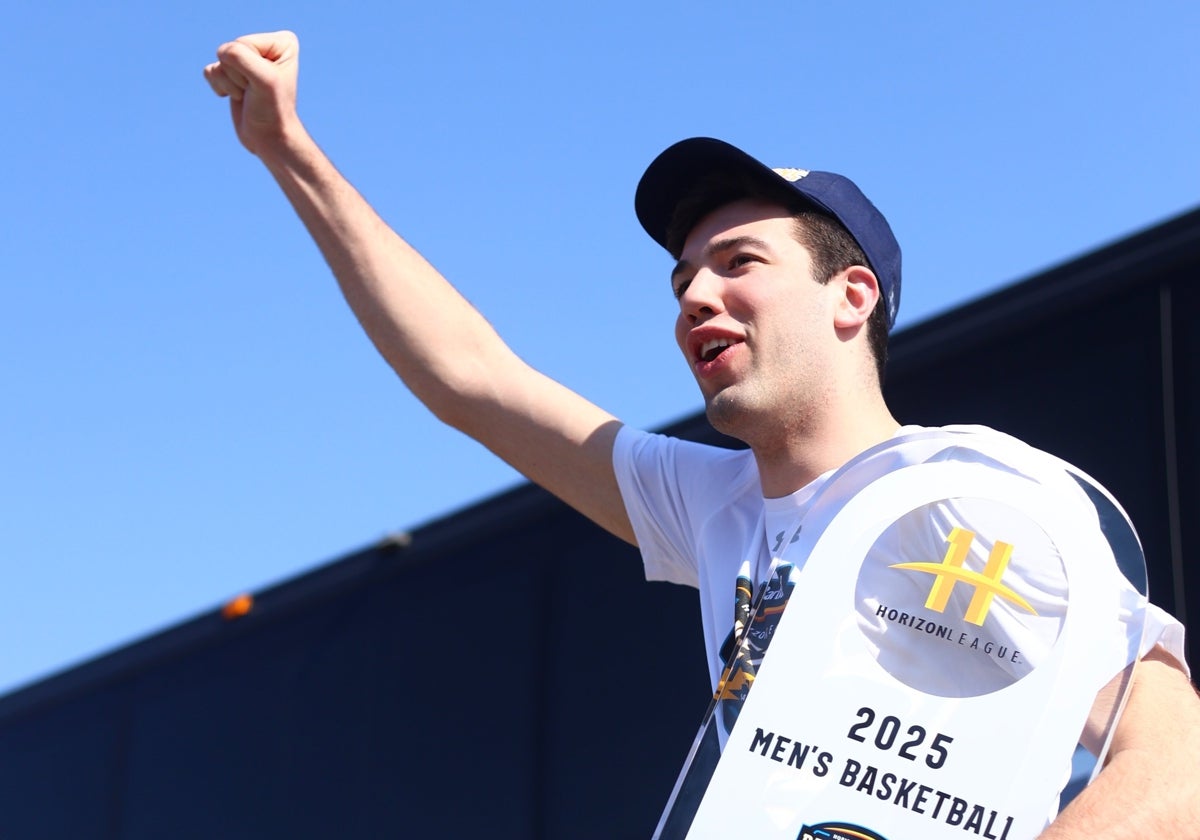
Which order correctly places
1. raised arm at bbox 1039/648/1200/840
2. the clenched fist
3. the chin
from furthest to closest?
1. the clenched fist
2. the chin
3. raised arm at bbox 1039/648/1200/840

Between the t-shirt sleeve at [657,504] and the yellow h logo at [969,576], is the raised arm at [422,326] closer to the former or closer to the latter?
the t-shirt sleeve at [657,504]

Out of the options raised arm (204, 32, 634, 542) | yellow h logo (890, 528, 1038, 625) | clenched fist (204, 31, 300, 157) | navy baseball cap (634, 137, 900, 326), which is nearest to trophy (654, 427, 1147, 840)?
yellow h logo (890, 528, 1038, 625)

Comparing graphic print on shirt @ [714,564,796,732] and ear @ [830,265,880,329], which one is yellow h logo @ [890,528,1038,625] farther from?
ear @ [830,265,880,329]

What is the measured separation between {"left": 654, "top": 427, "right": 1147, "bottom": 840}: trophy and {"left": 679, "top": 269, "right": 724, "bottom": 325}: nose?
525 mm

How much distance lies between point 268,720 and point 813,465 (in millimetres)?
1746

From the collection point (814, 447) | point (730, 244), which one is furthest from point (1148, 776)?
point (730, 244)

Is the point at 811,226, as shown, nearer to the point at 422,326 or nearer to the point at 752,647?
the point at 422,326

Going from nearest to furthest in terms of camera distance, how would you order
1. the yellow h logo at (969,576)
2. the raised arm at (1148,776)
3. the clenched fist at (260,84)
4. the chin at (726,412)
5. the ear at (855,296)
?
the raised arm at (1148,776) < the yellow h logo at (969,576) < the chin at (726,412) < the ear at (855,296) < the clenched fist at (260,84)

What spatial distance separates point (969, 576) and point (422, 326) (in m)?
Result: 1.07

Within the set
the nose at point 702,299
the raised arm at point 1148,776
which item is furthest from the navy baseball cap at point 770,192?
the raised arm at point 1148,776

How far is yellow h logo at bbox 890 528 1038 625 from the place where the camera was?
4.30ft

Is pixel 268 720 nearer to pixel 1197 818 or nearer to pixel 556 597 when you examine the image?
pixel 556 597

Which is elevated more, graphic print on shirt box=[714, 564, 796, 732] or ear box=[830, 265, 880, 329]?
ear box=[830, 265, 880, 329]

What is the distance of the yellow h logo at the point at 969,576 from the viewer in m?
1.31
